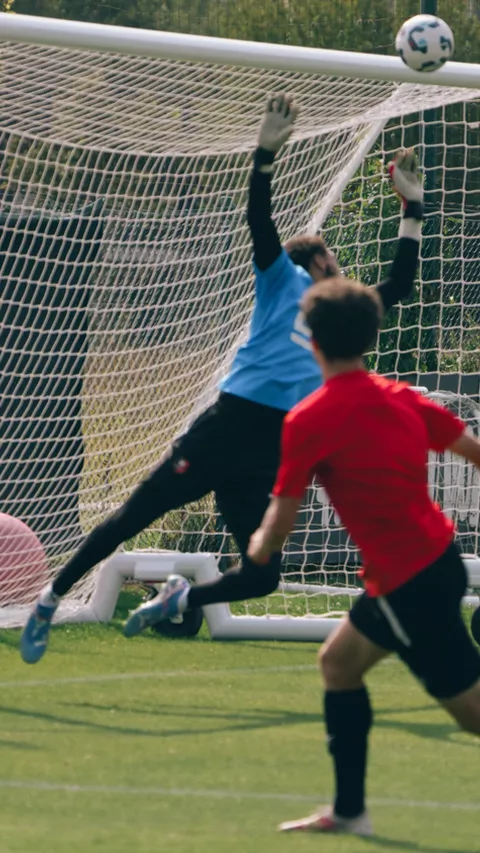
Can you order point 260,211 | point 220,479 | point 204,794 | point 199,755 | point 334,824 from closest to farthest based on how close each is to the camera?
point 334,824, point 204,794, point 199,755, point 260,211, point 220,479

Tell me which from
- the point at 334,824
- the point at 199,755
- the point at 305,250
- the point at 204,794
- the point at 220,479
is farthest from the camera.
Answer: the point at 220,479

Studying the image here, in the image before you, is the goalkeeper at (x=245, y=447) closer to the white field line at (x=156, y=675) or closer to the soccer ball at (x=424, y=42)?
the white field line at (x=156, y=675)

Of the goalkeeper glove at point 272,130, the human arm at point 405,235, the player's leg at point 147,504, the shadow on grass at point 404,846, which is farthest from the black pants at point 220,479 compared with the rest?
the shadow on grass at point 404,846

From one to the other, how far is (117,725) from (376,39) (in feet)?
55.2

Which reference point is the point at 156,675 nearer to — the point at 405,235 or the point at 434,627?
the point at 405,235

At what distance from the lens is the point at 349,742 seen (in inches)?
174

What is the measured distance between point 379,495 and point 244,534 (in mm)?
2247

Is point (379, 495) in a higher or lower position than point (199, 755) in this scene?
higher

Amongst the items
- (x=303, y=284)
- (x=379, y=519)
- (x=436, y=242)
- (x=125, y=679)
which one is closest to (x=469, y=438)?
(x=379, y=519)

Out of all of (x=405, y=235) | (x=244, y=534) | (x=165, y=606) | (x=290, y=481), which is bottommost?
(x=165, y=606)

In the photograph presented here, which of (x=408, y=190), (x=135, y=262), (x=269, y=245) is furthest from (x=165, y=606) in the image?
(x=135, y=262)

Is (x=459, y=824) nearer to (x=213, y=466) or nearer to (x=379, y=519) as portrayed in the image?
(x=379, y=519)

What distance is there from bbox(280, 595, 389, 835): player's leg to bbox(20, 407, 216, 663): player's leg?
1954 millimetres

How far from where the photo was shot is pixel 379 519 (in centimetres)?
421
